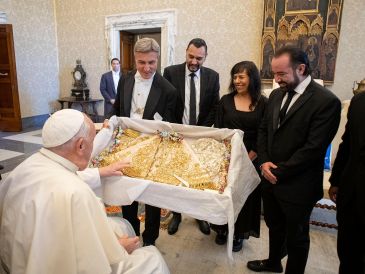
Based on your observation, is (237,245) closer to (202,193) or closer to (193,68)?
(202,193)

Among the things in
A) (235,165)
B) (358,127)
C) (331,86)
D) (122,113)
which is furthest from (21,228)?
(331,86)

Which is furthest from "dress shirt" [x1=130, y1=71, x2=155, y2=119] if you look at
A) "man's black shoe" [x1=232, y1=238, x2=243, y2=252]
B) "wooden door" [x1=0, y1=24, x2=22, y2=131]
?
"wooden door" [x1=0, y1=24, x2=22, y2=131]

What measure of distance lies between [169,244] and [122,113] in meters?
1.31

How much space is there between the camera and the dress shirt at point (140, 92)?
2287 millimetres

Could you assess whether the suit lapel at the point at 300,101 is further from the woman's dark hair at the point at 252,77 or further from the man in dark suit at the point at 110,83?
the man in dark suit at the point at 110,83

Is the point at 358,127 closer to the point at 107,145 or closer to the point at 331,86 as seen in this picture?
the point at 107,145

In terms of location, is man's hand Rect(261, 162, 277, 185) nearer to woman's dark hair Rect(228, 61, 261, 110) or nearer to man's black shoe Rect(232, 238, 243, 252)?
woman's dark hair Rect(228, 61, 261, 110)

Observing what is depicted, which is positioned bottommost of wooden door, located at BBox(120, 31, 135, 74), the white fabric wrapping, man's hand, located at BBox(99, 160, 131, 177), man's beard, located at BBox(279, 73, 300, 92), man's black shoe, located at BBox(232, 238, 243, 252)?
man's black shoe, located at BBox(232, 238, 243, 252)

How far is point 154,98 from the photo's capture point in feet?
7.45

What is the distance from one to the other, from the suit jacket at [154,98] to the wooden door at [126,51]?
545 cm

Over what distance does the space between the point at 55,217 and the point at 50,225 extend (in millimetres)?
37

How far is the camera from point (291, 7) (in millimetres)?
5086

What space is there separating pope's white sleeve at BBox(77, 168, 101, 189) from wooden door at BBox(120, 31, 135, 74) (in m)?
6.29

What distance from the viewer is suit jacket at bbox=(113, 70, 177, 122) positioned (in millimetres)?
2268
